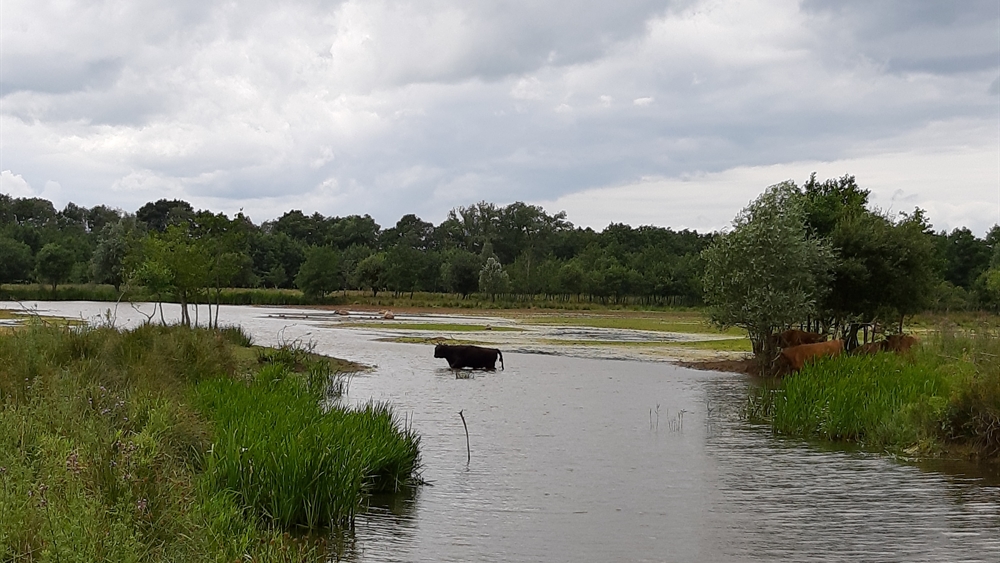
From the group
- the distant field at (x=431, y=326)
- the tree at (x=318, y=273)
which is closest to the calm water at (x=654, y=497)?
the distant field at (x=431, y=326)

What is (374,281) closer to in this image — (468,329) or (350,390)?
(468,329)

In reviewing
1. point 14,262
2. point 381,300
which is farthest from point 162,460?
point 14,262

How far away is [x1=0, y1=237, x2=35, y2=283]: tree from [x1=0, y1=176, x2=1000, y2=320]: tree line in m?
0.18

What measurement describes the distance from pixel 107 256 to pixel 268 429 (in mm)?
96737

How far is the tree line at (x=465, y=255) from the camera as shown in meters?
31.8

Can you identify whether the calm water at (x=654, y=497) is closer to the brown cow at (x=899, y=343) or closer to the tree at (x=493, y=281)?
the brown cow at (x=899, y=343)

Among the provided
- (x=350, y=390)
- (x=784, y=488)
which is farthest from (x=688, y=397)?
(x=784, y=488)

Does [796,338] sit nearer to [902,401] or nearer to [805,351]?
[805,351]

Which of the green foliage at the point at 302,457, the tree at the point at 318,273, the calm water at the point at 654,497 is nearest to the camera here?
the green foliage at the point at 302,457

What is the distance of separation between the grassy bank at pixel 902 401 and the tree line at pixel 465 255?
33.1 ft

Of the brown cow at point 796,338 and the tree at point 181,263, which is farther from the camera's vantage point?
the tree at point 181,263

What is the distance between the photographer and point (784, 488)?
43.0 ft

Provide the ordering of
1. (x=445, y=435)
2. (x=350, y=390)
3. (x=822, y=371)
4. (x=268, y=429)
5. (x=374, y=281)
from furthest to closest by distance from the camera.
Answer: (x=374, y=281) < (x=350, y=390) < (x=822, y=371) < (x=445, y=435) < (x=268, y=429)

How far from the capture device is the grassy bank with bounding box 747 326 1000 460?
15141mm
